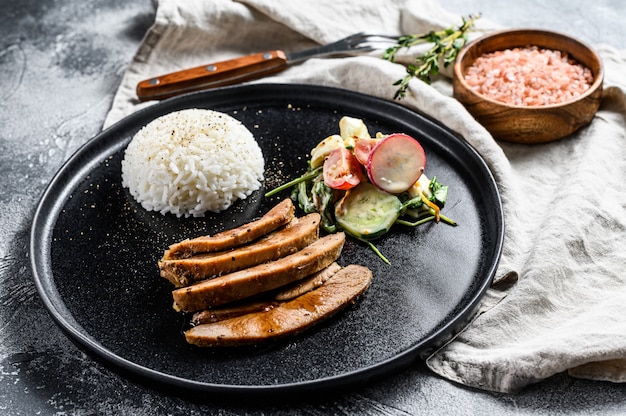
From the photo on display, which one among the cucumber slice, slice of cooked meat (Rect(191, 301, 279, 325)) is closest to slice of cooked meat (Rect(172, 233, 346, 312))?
slice of cooked meat (Rect(191, 301, 279, 325))

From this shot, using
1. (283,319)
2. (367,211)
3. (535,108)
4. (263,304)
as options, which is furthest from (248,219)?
(535,108)

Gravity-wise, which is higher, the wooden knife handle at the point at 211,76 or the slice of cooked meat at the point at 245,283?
the slice of cooked meat at the point at 245,283

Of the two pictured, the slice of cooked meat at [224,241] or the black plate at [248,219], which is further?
the slice of cooked meat at [224,241]

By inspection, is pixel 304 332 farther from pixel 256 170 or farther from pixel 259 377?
pixel 256 170

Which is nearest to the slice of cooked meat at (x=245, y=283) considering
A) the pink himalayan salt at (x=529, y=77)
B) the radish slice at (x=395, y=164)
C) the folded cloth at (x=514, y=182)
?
the radish slice at (x=395, y=164)

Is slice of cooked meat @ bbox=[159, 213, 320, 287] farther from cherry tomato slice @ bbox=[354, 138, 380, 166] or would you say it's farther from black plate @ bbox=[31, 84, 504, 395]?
cherry tomato slice @ bbox=[354, 138, 380, 166]

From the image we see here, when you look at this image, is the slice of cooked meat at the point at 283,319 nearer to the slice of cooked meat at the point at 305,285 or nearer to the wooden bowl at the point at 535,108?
the slice of cooked meat at the point at 305,285
